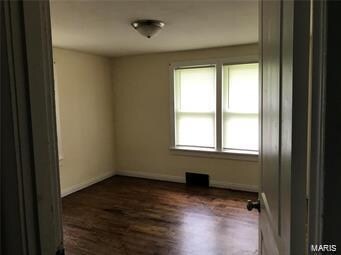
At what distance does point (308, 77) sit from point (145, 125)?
15.3ft

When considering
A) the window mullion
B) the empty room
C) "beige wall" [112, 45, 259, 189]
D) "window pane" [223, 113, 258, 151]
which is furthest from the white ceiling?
"window pane" [223, 113, 258, 151]

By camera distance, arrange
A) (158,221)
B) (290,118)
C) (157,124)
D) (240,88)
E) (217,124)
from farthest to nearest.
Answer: (157,124)
(217,124)
(240,88)
(158,221)
(290,118)

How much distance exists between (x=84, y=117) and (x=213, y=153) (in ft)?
7.66

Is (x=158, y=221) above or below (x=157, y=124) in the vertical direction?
below

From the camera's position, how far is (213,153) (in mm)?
4641

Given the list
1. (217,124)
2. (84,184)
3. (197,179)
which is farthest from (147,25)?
(84,184)

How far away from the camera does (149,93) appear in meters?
5.14

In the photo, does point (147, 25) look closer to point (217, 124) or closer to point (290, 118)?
point (217, 124)

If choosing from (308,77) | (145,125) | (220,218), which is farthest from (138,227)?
(308,77)

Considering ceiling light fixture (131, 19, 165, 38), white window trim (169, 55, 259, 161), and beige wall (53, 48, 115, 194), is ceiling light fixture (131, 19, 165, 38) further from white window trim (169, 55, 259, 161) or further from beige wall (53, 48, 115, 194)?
beige wall (53, 48, 115, 194)

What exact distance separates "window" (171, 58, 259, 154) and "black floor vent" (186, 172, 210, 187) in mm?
482

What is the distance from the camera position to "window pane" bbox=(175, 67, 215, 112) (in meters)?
4.61

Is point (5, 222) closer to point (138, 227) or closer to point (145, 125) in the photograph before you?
point (138, 227)

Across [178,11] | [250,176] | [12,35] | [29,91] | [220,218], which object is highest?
[178,11]
